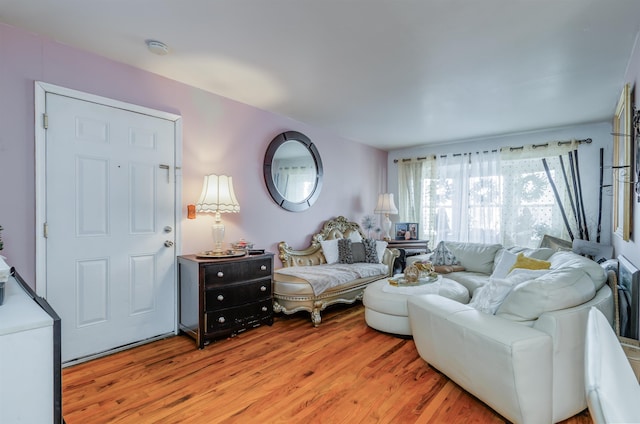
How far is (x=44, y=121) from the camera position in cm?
225

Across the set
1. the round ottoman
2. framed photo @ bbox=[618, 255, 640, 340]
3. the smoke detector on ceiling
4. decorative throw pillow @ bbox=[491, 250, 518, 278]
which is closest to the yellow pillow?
decorative throw pillow @ bbox=[491, 250, 518, 278]

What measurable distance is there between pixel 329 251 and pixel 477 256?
188 cm

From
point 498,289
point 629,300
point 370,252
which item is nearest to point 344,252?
point 370,252

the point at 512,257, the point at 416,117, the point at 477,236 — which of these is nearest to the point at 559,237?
the point at 477,236

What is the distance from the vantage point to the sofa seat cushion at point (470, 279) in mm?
3441

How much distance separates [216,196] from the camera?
2.96 meters

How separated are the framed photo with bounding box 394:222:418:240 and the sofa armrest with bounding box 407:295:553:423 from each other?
310 cm

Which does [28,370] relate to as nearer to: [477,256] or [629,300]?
[629,300]

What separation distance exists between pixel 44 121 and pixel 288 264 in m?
2.64

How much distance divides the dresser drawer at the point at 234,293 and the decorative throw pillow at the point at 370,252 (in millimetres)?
1614

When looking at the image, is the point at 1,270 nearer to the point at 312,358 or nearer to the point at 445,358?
the point at 312,358

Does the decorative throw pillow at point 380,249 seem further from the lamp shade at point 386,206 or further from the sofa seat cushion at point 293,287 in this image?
the sofa seat cushion at point 293,287

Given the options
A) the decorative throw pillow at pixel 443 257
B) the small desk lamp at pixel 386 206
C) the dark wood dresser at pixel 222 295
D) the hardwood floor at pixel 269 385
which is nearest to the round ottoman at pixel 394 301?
the hardwood floor at pixel 269 385

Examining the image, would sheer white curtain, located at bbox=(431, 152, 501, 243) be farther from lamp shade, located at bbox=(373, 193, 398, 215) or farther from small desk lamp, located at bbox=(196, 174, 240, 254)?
small desk lamp, located at bbox=(196, 174, 240, 254)
